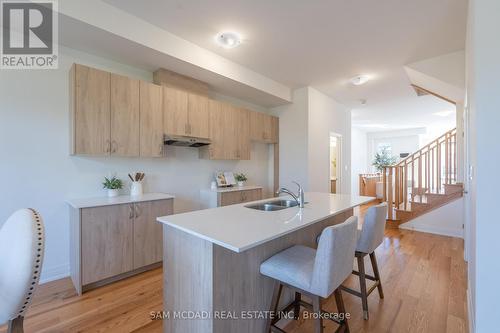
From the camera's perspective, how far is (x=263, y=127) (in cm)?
444

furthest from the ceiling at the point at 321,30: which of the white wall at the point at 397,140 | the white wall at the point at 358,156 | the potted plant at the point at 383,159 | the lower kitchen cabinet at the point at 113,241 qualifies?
the white wall at the point at 397,140

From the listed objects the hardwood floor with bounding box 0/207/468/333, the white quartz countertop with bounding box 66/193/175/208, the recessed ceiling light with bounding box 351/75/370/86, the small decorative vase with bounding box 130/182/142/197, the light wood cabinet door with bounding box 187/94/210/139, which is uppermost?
the recessed ceiling light with bounding box 351/75/370/86

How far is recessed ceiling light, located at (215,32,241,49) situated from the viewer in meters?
2.67

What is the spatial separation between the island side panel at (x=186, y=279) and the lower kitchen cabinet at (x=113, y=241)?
112 cm

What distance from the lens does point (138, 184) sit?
2.93 m

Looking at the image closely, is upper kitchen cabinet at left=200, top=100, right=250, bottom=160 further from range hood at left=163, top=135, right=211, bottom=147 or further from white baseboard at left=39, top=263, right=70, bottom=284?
white baseboard at left=39, top=263, right=70, bottom=284

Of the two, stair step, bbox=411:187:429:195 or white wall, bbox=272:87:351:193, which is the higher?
white wall, bbox=272:87:351:193

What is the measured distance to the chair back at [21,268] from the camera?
1027 mm

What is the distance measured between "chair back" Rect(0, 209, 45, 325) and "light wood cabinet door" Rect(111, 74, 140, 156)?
1577mm

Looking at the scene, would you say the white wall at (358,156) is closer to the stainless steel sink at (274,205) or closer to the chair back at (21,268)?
the stainless steel sink at (274,205)

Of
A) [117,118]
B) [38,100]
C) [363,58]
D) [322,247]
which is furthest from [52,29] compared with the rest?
[363,58]

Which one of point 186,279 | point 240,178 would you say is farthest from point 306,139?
point 186,279

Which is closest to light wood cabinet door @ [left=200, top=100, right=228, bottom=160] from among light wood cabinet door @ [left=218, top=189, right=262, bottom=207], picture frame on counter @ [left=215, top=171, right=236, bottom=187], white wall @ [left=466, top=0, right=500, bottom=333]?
picture frame on counter @ [left=215, top=171, right=236, bottom=187]

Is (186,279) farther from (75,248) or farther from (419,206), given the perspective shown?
(419,206)
